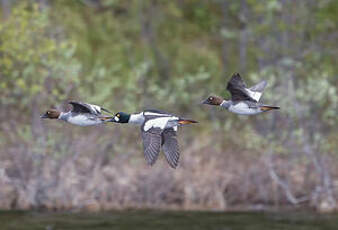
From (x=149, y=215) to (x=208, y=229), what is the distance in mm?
1798

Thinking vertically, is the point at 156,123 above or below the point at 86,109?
below

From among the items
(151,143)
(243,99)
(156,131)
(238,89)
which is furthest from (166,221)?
(151,143)

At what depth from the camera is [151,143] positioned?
1073 centimetres

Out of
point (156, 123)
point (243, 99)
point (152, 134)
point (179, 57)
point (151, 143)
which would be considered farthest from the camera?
point (179, 57)

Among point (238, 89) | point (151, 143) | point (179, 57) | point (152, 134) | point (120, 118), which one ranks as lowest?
point (151, 143)

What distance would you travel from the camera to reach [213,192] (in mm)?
19859

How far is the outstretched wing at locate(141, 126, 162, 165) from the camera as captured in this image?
34.1ft

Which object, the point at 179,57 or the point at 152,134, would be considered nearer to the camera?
the point at 152,134

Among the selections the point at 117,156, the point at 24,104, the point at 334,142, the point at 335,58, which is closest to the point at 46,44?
the point at 24,104

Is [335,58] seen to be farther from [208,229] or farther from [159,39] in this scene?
[208,229]

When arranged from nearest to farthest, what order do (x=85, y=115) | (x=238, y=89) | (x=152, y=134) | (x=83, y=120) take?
(x=152, y=134)
(x=238, y=89)
(x=83, y=120)
(x=85, y=115)

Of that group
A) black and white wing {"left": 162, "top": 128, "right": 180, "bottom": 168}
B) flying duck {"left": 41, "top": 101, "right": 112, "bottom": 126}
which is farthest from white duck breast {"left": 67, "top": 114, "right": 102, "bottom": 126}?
black and white wing {"left": 162, "top": 128, "right": 180, "bottom": 168}

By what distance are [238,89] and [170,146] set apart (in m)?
1.40

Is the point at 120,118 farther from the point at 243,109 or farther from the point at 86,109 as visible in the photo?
the point at 243,109
